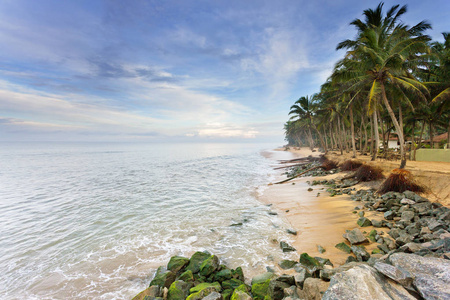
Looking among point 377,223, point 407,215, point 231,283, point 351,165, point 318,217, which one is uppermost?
point 351,165

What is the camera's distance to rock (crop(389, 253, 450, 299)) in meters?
2.63

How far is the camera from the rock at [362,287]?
2670mm

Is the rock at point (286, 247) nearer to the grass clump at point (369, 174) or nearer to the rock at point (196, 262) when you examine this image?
the rock at point (196, 262)

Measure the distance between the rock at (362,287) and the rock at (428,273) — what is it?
0.24 m

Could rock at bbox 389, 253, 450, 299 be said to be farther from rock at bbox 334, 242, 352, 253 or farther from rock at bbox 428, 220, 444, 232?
rock at bbox 428, 220, 444, 232

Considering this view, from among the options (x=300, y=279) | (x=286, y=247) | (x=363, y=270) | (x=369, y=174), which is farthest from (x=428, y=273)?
(x=369, y=174)

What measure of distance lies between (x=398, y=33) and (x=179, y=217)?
2263 cm

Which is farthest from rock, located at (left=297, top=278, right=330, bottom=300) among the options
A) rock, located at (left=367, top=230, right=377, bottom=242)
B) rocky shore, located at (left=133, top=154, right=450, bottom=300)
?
rock, located at (left=367, top=230, right=377, bottom=242)

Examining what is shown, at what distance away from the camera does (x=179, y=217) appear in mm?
9859

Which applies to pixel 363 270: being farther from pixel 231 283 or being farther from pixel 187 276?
pixel 187 276

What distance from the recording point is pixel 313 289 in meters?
3.40

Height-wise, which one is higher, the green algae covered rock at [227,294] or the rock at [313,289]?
the rock at [313,289]

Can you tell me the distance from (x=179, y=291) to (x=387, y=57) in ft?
58.0

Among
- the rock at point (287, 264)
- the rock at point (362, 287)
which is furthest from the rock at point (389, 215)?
the rock at point (362, 287)
